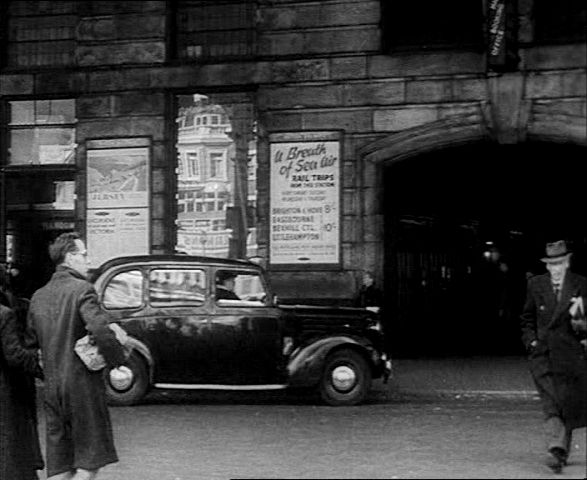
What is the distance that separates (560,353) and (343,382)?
562cm

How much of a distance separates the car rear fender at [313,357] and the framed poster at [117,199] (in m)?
6.53

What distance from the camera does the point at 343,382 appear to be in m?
15.2

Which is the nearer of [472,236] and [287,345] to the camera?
[287,345]

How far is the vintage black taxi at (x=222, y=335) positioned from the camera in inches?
589

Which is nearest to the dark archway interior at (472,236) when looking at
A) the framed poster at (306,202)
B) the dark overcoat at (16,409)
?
the framed poster at (306,202)

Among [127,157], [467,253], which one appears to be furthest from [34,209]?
[467,253]

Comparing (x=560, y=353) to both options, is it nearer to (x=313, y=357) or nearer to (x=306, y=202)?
(x=313, y=357)

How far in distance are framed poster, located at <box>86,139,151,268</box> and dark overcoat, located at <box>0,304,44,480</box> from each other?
12682 millimetres

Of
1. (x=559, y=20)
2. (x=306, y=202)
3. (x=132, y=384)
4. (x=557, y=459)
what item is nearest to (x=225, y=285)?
(x=132, y=384)

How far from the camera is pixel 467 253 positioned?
27281 mm

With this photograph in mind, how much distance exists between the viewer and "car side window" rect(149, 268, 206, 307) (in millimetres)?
15150

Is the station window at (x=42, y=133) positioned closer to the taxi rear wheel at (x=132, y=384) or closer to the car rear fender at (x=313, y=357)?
the taxi rear wheel at (x=132, y=384)

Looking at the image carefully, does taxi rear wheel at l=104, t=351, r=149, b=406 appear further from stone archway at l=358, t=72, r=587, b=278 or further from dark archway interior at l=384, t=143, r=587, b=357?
dark archway interior at l=384, t=143, r=587, b=357

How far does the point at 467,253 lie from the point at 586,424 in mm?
17694
